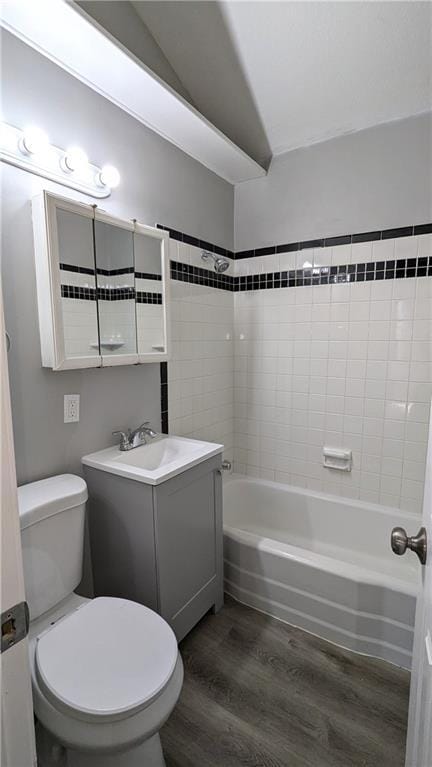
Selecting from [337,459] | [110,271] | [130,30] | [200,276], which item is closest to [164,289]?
[110,271]

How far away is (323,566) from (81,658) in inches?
44.4

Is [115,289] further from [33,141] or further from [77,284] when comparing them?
[33,141]

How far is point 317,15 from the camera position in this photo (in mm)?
1529

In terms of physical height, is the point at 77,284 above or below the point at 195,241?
below

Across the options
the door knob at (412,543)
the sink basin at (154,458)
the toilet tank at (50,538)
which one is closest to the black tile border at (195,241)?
the sink basin at (154,458)

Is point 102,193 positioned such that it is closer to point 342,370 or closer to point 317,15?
point 317,15

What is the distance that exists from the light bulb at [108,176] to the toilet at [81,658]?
128cm

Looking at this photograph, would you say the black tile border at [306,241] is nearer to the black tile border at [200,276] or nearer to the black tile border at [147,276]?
the black tile border at [200,276]

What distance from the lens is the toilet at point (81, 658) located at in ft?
3.00

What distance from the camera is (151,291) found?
6.00 feet

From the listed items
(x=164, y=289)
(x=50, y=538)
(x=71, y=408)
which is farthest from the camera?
(x=164, y=289)

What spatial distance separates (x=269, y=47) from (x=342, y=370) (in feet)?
5.57

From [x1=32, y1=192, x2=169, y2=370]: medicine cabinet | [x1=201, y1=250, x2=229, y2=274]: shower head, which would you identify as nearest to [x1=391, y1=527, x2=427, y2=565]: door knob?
[x1=32, y1=192, x2=169, y2=370]: medicine cabinet

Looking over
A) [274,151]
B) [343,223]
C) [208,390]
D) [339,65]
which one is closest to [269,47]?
[339,65]
